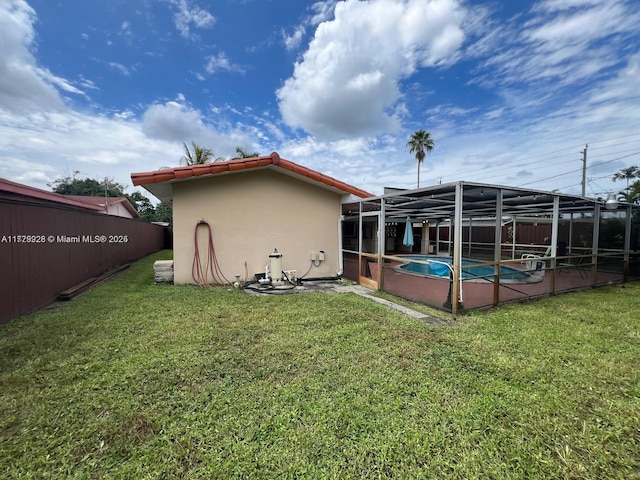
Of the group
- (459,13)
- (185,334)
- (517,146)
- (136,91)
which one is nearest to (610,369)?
(185,334)

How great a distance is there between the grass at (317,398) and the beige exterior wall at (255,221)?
3.51m

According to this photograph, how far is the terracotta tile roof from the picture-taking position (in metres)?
7.06

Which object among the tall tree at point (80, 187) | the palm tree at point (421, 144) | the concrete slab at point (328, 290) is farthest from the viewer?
the tall tree at point (80, 187)

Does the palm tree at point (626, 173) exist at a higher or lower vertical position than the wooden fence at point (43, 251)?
higher

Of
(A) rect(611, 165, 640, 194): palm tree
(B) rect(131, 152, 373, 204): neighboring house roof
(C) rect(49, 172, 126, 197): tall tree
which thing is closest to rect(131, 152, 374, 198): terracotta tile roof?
(B) rect(131, 152, 373, 204): neighboring house roof

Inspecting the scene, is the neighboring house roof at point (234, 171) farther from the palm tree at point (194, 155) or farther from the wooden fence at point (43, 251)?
the palm tree at point (194, 155)

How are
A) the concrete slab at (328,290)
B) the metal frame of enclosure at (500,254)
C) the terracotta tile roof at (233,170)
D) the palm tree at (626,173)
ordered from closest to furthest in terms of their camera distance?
the metal frame of enclosure at (500,254)
the concrete slab at (328,290)
the terracotta tile roof at (233,170)
the palm tree at (626,173)

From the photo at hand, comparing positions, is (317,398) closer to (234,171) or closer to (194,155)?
(234,171)

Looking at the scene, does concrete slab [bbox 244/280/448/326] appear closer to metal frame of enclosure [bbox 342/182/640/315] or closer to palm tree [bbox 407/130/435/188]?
metal frame of enclosure [bbox 342/182/640/315]

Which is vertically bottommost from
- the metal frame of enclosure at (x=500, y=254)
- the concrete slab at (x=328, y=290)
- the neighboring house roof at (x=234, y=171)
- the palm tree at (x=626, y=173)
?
the concrete slab at (x=328, y=290)

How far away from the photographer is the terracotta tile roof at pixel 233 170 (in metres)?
7.06

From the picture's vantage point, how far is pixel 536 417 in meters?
2.36

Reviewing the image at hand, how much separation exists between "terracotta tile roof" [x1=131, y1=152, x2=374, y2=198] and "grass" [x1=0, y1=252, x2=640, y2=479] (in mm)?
3746

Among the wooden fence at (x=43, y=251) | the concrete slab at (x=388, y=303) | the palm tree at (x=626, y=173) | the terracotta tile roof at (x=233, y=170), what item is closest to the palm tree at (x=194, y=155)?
the wooden fence at (x=43, y=251)
